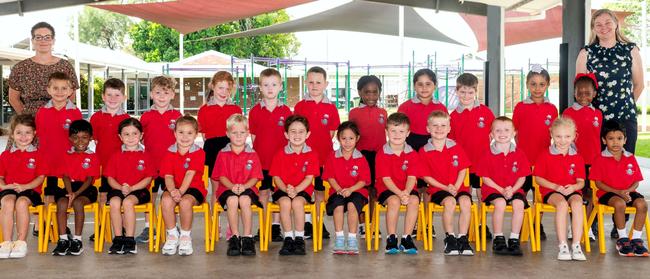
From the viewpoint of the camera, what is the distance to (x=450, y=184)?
18.6 feet

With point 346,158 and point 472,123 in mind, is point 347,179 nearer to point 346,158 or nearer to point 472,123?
point 346,158

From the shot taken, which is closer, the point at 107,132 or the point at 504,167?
the point at 504,167

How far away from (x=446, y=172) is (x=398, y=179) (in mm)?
346

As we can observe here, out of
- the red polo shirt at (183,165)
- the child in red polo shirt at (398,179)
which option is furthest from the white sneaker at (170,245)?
the child in red polo shirt at (398,179)

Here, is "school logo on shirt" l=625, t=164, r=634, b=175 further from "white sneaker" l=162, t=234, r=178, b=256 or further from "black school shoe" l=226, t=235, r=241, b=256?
"white sneaker" l=162, t=234, r=178, b=256

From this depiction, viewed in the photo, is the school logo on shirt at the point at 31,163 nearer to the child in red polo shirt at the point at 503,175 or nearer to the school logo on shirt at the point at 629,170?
the child in red polo shirt at the point at 503,175

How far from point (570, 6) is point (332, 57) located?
44.1 meters

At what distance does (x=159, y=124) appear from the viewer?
604 centimetres

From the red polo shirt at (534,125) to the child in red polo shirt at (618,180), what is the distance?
18.4 inches

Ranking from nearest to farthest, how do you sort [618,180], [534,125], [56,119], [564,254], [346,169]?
[564,254] → [618,180] → [346,169] → [56,119] → [534,125]

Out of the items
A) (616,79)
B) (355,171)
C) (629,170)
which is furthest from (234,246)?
(616,79)

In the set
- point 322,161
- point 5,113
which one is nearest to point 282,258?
point 322,161

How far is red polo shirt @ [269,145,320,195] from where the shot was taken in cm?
572

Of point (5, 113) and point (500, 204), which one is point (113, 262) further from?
point (5, 113)
